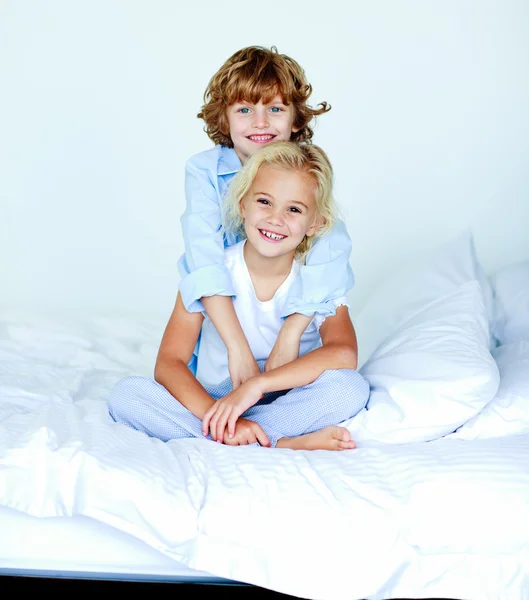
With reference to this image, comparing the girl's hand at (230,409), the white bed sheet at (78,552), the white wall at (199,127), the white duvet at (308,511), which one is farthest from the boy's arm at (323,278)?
the white wall at (199,127)

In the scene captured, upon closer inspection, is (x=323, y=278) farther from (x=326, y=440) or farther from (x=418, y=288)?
(x=418, y=288)

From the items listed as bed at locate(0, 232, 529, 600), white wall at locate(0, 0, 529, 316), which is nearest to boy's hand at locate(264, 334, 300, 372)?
bed at locate(0, 232, 529, 600)

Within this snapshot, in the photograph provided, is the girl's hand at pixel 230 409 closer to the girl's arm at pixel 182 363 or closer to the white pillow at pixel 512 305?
the girl's arm at pixel 182 363

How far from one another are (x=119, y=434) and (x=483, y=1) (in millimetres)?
2314

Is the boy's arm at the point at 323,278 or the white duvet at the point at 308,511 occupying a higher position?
the boy's arm at the point at 323,278

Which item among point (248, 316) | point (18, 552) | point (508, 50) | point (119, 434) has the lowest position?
point (18, 552)

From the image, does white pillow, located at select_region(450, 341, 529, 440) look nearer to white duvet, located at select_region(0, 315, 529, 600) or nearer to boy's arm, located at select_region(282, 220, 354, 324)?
white duvet, located at select_region(0, 315, 529, 600)

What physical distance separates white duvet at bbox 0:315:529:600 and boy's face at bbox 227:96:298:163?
0.89 metres

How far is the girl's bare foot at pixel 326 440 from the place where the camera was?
1.63 meters

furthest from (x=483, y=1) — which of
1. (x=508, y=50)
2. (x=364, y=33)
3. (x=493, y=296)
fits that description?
(x=493, y=296)

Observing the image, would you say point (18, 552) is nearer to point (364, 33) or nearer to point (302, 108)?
point (302, 108)

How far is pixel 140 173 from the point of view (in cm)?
339

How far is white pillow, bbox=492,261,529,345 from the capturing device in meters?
2.22

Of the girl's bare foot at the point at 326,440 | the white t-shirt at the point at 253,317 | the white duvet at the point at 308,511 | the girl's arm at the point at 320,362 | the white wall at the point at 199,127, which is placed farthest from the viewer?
the white wall at the point at 199,127
